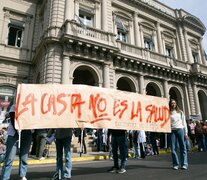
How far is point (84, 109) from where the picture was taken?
5.57m

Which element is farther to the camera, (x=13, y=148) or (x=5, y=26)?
(x=5, y=26)

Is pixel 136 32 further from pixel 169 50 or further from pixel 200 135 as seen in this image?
pixel 200 135

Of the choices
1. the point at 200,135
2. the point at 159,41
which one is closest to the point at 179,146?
the point at 200,135

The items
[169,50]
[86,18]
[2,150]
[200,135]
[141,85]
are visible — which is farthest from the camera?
[169,50]

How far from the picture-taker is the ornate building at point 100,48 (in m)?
15.4

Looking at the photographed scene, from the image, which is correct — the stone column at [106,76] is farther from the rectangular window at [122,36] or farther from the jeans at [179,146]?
the jeans at [179,146]

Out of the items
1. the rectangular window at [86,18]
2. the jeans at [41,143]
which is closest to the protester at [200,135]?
the jeans at [41,143]

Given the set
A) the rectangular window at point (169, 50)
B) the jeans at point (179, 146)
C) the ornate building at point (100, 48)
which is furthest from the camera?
the rectangular window at point (169, 50)

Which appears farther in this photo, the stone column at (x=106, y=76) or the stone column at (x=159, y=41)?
the stone column at (x=159, y=41)

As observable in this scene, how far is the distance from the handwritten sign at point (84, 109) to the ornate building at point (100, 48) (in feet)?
29.4

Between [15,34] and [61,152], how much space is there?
1663cm

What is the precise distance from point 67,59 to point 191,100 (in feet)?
47.3

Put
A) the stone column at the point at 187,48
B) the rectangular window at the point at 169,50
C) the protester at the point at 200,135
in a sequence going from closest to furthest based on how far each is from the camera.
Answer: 1. the protester at the point at 200,135
2. the rectangular window at the point at 169,50
3. the stone column at the point at 187,48

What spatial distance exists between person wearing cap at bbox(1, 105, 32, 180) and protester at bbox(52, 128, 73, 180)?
26.1 inches
